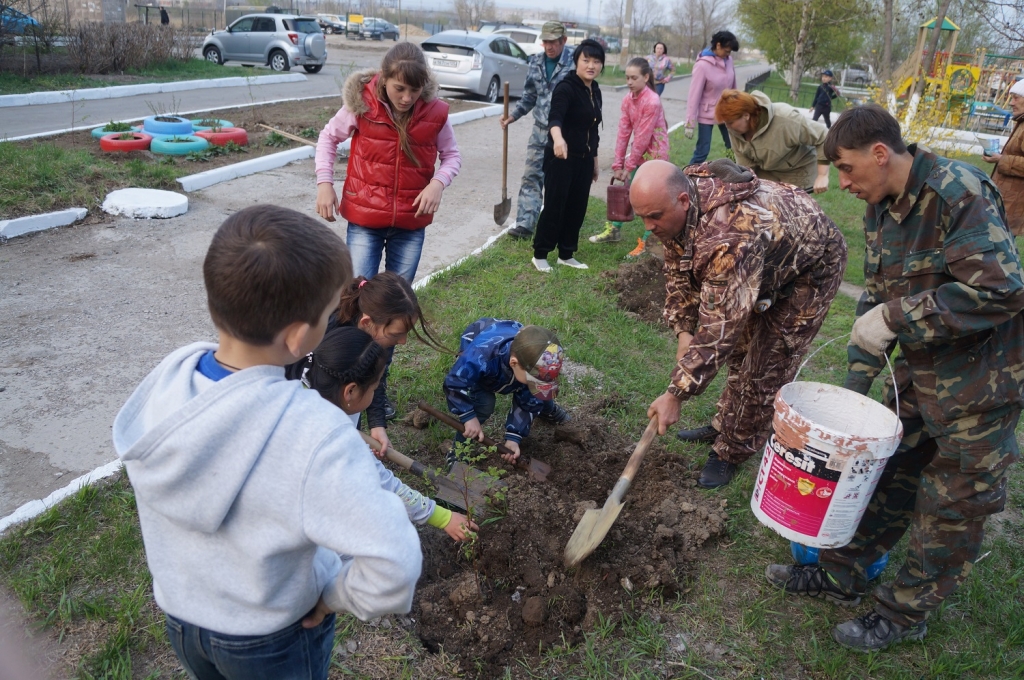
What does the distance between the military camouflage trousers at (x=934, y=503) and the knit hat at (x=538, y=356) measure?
1.40m

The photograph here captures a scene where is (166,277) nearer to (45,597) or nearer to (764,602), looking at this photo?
(45,597)

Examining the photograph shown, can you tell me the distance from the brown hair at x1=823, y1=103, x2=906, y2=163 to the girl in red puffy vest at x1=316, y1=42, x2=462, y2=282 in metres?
2.01

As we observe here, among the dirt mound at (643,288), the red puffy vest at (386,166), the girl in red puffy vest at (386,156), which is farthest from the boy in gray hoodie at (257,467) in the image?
the dirt mound at (643,288)

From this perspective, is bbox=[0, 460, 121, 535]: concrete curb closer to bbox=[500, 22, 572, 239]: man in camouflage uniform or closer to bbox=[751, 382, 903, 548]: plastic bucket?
bbox=[751, 382, 903, 548]: plastic bucket

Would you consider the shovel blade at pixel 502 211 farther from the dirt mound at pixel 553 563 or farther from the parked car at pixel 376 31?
the parked car at pixel 376 31

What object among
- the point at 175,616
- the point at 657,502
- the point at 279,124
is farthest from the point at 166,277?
the point at 279,124

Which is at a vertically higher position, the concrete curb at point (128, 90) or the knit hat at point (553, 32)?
the knit hat at point (553, 32)

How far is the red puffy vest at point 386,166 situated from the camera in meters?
3.64

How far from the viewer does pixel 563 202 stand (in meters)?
6.17

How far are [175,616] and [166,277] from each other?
4.69m

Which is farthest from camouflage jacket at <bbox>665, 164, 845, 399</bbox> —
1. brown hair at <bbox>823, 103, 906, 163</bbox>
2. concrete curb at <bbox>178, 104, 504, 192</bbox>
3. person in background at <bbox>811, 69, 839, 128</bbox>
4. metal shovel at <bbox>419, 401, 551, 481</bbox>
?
person in background at <bbox>811, 69, 839, 128</bbox>

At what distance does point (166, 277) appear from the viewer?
543cm

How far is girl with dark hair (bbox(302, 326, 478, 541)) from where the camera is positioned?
1963mm

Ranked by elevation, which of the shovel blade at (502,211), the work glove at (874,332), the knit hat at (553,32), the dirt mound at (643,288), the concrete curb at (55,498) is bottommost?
the concrete curb at (55,498)
